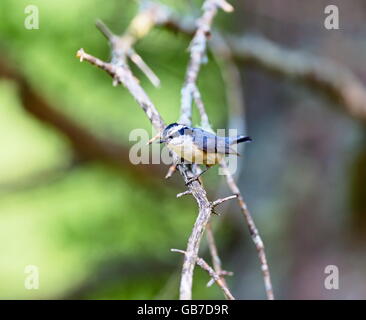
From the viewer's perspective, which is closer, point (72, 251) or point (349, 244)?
point (349, 244)

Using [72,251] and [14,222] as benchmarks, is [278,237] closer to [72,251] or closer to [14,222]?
[72,251]

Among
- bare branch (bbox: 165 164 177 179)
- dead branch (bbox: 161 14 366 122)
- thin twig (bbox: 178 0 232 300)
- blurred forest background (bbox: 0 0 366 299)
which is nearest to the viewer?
thin twig (bbox: 178 0 232 300)

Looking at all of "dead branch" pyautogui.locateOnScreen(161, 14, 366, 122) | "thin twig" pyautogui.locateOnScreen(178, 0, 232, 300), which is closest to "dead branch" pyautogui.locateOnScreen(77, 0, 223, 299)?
"thin twig" pyautogui.locateOnScreen(178, 0, 232, 300)

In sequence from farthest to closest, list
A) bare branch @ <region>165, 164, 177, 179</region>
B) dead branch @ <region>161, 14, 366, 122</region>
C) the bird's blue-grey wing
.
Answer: dead branch @ <region>161, 14, 366, 122</region>, the bird's blue-grey wing, bare branch @ <region>165, 164, 177, 179</region>

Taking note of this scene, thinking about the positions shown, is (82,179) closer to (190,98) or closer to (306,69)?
(306,69)

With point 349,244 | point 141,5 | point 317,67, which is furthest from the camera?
point 349,244

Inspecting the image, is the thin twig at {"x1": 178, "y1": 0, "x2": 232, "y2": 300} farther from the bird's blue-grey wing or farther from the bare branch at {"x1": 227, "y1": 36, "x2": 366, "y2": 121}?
the bare branch at {"x1": 227, "y1": 36, "x2": 366, "y2": 121}
